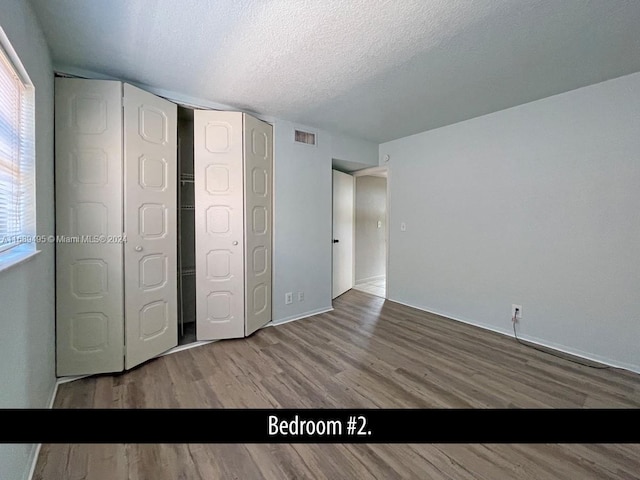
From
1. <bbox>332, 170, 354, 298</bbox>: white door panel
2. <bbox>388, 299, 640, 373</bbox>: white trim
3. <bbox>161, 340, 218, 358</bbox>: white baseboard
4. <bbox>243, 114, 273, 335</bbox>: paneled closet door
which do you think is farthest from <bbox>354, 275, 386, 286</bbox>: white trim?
<bbox>161, 340, 218, 358</bbox>: white baseboard

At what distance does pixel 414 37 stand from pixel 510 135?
5.70 feet

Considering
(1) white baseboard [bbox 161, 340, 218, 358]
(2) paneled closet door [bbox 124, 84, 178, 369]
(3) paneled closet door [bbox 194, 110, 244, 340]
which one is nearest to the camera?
(2) paneled closet door [bbox 124, 84, 178, 369]

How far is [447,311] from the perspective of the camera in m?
3.23

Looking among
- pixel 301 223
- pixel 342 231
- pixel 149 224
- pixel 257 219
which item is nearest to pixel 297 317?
pixel 301 223

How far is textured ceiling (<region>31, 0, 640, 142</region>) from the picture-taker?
139cm

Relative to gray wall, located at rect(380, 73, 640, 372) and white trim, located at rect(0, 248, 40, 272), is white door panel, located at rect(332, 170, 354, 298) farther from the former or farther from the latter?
white trim, located at rect(0, 248, 40, 272)

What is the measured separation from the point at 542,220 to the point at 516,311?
0.94 m

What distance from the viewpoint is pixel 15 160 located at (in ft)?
4.31

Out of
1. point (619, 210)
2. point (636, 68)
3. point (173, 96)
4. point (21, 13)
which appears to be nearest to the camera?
point (21, 13)

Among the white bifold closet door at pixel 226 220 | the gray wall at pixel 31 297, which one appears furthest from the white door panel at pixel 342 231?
the gray wall at pixel 31 297

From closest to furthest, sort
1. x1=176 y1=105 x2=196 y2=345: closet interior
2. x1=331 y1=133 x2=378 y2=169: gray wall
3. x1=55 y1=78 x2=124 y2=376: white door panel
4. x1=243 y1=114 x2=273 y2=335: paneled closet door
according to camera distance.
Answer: x1=55 y1=78 x2=124 y2=376: white door panel → x1=243 y1=114 x2=273 y2=335: paneled closet door → x1=176 y1=105 x2=196 y2=345: closet interior → x1=331 y1=133 x2=378 y2=169: gray wall

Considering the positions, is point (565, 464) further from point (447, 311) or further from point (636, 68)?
point (636, 68)

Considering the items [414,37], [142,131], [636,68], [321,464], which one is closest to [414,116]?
[414,37]

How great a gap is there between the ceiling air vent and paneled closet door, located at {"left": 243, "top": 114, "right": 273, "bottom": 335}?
0.36m
